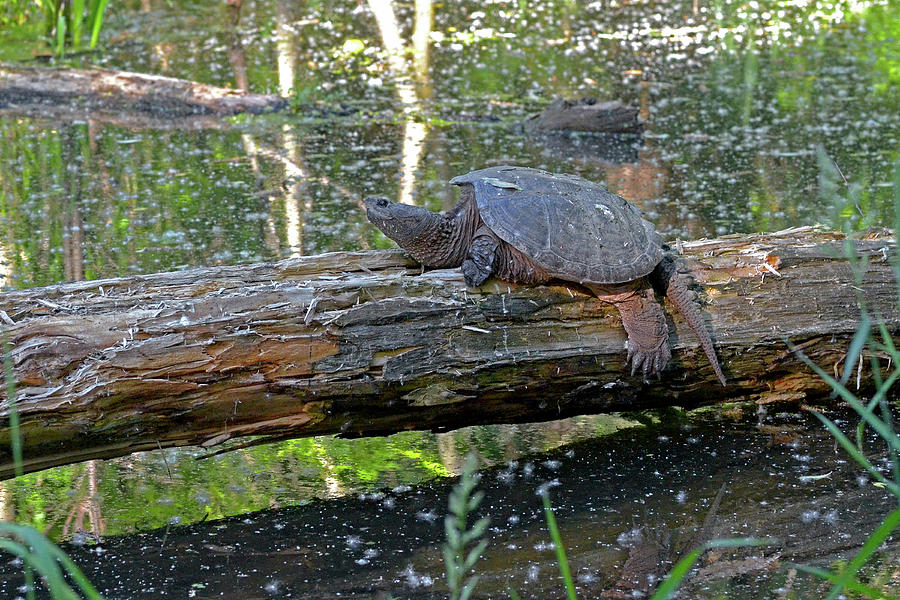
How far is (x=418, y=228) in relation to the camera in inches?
140

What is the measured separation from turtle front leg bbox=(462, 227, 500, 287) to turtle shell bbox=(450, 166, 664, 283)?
5 centimetres

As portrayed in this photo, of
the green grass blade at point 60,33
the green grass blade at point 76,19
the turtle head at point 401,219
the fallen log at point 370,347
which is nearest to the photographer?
the fallen log at point 370,347

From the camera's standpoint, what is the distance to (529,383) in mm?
3307

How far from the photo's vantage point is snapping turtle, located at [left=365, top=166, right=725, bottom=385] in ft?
10.7

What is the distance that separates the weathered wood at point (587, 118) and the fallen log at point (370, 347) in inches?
157

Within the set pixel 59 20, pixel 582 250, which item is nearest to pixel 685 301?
pixel 582 250

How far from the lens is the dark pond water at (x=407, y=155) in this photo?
3.34m

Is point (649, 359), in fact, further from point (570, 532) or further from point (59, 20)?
point (59, 20)

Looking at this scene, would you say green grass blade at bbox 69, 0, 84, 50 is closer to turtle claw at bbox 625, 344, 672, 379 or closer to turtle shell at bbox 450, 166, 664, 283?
turtle shell at bbox 450, 166, 664, 283

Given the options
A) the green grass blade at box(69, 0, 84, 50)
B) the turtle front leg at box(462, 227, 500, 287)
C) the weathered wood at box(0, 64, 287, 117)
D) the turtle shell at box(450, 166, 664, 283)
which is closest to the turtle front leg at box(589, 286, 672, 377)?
the turtle shell at box(450, 166, 664, 283)

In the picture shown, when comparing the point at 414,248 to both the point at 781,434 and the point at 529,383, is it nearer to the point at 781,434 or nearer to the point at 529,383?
the point at 529,383

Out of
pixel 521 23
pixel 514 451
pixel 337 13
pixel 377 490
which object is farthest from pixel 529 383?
pixel 337 13

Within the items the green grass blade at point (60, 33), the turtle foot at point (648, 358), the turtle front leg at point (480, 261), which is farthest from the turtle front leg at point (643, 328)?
the green grass blade at point (60, 33)

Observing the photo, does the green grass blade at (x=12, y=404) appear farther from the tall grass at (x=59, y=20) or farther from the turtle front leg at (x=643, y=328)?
the tall grass at (x=59, y=20)
